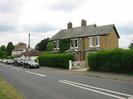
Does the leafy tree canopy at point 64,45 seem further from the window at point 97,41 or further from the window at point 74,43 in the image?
the window at point 97,41

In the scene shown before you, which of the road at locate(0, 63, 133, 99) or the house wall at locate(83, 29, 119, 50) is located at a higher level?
the house wall at locate(83, 29, 119, 50)

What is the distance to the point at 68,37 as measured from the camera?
202 ft

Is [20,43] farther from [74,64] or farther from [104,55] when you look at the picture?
[104,55]

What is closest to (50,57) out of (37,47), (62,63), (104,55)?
(62,63)

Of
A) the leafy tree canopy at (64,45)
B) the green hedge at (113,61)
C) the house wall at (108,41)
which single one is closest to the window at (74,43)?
the leafy tree canopy at (64,45)

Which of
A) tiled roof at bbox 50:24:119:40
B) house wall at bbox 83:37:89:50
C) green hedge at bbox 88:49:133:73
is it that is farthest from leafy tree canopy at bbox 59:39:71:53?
green hedge at bbox 88:49:133:73

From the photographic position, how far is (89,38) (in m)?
56.5

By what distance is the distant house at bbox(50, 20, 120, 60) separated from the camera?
175 feet

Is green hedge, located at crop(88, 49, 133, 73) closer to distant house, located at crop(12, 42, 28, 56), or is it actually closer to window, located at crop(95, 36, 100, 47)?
window, located at crop(95, 36, 100, 47)

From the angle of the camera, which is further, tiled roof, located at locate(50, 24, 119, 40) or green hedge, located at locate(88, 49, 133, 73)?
tiled roof, located at locate(50, 24, 119, 40)

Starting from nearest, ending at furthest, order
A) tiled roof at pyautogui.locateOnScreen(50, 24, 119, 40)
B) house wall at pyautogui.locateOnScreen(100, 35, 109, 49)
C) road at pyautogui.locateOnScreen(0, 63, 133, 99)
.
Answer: road at pyautogui.locateOnScreen(0, 63, 133, 99), house wall at pyautogui.locateOnScreen(100, 35, 109, 49), tiled roof at pyautogui.locateOnScreen(50, 24, 119, 40)

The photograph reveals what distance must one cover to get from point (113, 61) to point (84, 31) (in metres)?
28.5

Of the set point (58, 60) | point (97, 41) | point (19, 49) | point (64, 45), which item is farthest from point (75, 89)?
point (19, 49)

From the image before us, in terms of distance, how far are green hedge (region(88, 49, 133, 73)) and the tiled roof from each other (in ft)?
59.4
